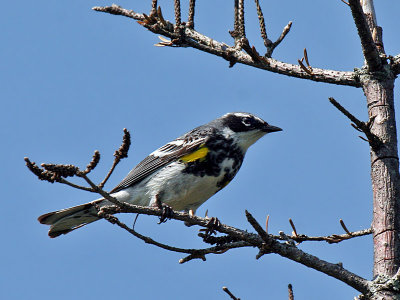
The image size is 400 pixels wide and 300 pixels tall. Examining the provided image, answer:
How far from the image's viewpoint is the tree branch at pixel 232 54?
514 centimetres

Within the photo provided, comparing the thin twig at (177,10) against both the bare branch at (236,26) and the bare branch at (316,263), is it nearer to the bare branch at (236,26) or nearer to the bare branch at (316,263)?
the bare branch at (236,26)

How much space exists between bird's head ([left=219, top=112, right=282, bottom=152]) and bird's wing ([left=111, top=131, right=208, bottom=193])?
0.41 meters

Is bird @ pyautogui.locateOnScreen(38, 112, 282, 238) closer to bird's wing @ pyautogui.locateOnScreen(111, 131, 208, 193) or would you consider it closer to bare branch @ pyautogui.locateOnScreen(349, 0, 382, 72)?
bird's wing @ pyautogui.locateOnScreen(111, 131, 208, 193)

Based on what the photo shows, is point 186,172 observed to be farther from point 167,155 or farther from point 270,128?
point 270,128

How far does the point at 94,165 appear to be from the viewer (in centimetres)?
350

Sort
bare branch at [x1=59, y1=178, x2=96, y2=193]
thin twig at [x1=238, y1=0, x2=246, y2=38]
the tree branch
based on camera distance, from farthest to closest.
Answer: thin twig at [x1=238, y1=0, x2=246, y2=38] < the tree branch < bare branch at [x1=59, y1=178, x2=96, y2=193]

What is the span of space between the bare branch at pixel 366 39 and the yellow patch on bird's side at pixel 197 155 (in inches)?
113

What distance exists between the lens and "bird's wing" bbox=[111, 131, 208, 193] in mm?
7332

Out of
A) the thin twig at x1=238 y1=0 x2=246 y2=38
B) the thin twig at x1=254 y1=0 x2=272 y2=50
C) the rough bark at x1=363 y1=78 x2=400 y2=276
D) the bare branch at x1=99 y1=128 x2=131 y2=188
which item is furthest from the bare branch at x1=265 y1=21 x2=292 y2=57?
the bare branch at x1=99 y1=128 x2=131 y2=188

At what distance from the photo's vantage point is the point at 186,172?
7.09 m

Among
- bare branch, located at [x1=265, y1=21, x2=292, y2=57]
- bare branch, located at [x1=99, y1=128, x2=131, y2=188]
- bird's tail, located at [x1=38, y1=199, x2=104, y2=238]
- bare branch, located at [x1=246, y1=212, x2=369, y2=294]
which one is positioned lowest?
bare branch, located at [x1=246, y1=212, x2=369, y2=294]

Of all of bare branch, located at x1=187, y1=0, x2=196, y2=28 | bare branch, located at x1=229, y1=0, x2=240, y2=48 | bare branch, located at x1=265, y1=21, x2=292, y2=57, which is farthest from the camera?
bare branch, located at x1=187, y1=0, x2=196, y2=28

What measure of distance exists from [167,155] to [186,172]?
55 cm

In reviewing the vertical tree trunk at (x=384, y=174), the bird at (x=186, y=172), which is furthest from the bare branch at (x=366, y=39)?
the bird at (x=186, y=172)
